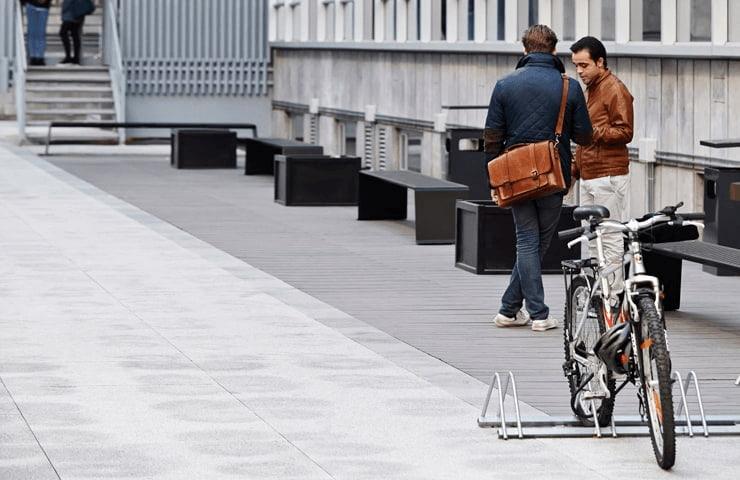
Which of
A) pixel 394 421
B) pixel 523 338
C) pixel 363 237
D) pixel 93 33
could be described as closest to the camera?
pixel 394 421

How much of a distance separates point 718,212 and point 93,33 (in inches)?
1318

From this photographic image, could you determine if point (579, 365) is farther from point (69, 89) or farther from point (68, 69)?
point (68, 69)

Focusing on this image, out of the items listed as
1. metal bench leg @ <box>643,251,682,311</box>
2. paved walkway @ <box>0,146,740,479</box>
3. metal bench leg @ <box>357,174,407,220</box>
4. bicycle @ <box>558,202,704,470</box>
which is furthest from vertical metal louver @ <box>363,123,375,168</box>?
bicycle @ <box>558,202,704,470</box>

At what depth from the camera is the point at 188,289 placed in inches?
529

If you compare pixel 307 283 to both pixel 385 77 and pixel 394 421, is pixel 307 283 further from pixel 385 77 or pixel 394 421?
pixel 385 77

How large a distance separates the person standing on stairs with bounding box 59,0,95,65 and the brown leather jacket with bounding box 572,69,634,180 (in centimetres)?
2826

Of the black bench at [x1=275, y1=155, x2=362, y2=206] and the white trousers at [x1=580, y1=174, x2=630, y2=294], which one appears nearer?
the white trousers at [x1=580, y1=174, x2=630, y2=294]

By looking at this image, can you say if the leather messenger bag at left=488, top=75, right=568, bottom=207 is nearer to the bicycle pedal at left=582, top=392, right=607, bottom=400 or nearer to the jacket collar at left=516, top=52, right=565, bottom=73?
the jacket collar at left=516, top=52, right=565, bottom=73

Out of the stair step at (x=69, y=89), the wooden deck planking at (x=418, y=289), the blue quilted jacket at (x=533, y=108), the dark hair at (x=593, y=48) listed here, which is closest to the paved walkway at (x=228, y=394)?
the wooden deck planking at (x=418, y=289)

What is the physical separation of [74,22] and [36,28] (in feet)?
2.58

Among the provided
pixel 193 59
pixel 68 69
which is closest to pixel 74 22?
pixel 68 69

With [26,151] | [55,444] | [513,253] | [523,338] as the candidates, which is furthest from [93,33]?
[55,444]

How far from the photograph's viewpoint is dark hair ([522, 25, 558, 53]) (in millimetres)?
11305

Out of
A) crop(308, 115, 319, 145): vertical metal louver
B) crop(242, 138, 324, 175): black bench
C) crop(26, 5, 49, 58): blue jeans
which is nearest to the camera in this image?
crop(242, 138, 324, 175): black bench
